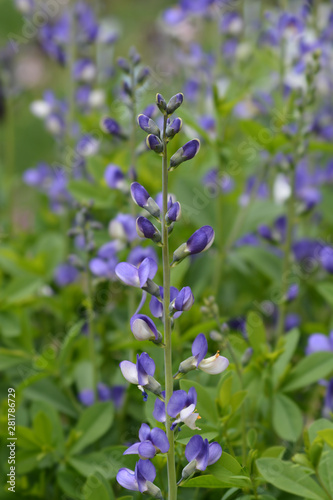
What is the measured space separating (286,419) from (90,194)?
0.79 m

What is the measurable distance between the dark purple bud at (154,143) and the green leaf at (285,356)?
542mm

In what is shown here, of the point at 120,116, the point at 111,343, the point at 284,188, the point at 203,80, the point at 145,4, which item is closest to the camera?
the point at 111,343

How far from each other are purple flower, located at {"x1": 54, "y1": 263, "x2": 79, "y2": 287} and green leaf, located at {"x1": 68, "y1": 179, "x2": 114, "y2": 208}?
232 millimetres

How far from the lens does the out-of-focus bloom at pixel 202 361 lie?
78 centimetres

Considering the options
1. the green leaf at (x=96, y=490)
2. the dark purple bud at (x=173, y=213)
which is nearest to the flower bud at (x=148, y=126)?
the dark purple bud at (x=173, y=213)

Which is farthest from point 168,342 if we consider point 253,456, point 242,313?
point 242,313

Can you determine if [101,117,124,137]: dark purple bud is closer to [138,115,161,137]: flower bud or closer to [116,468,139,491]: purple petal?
[138,115,161,137]: flower bud

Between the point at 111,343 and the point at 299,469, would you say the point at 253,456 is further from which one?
the point at 111,343

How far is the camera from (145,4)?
7305mm

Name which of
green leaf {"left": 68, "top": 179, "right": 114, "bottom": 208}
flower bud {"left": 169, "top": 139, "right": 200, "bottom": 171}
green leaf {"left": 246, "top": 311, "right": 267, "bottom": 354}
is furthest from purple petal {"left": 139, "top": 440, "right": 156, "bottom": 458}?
green leaf {"left": 68, "top": 179, "right": 114, "bottom": 208}

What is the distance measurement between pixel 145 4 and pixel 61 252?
6.28 meters

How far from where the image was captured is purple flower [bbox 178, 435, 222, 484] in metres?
0.76

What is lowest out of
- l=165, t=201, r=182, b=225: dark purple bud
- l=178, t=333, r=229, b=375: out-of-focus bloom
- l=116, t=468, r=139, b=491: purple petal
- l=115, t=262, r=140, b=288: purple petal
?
l=116, t=468, r=139, b=491: purple petal

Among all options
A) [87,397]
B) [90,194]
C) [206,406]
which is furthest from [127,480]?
[90,194]
